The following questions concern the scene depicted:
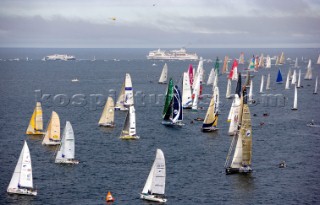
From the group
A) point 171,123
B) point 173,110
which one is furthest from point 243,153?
point 173,110

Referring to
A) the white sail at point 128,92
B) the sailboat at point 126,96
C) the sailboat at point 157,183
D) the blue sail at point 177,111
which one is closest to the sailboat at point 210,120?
the blue sail at point 177,111

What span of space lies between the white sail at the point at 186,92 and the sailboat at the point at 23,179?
3028 inches

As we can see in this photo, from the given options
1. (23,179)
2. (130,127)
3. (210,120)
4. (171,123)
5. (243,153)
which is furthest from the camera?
(171,123)

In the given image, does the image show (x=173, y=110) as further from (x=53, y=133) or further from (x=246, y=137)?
(x=246, y=137)

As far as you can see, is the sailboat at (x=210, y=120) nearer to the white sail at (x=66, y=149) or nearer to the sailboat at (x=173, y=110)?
the sailboat at (x=173, y=110)

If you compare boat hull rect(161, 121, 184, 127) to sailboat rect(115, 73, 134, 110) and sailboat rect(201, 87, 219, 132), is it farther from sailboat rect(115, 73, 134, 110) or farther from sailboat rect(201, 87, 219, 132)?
sailboat rect(115, 73, 134, 110)

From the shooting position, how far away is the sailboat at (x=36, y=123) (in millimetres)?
110812

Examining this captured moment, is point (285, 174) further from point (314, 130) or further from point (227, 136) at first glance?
point (314, 130)

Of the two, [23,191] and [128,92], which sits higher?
[128,92]

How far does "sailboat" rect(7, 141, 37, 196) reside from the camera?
75188 millimetres

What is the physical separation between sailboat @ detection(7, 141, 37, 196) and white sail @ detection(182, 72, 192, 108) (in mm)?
76905

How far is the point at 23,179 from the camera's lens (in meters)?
75.4

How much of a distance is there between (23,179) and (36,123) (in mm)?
37061

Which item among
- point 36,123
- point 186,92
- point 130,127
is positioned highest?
point 186,92
